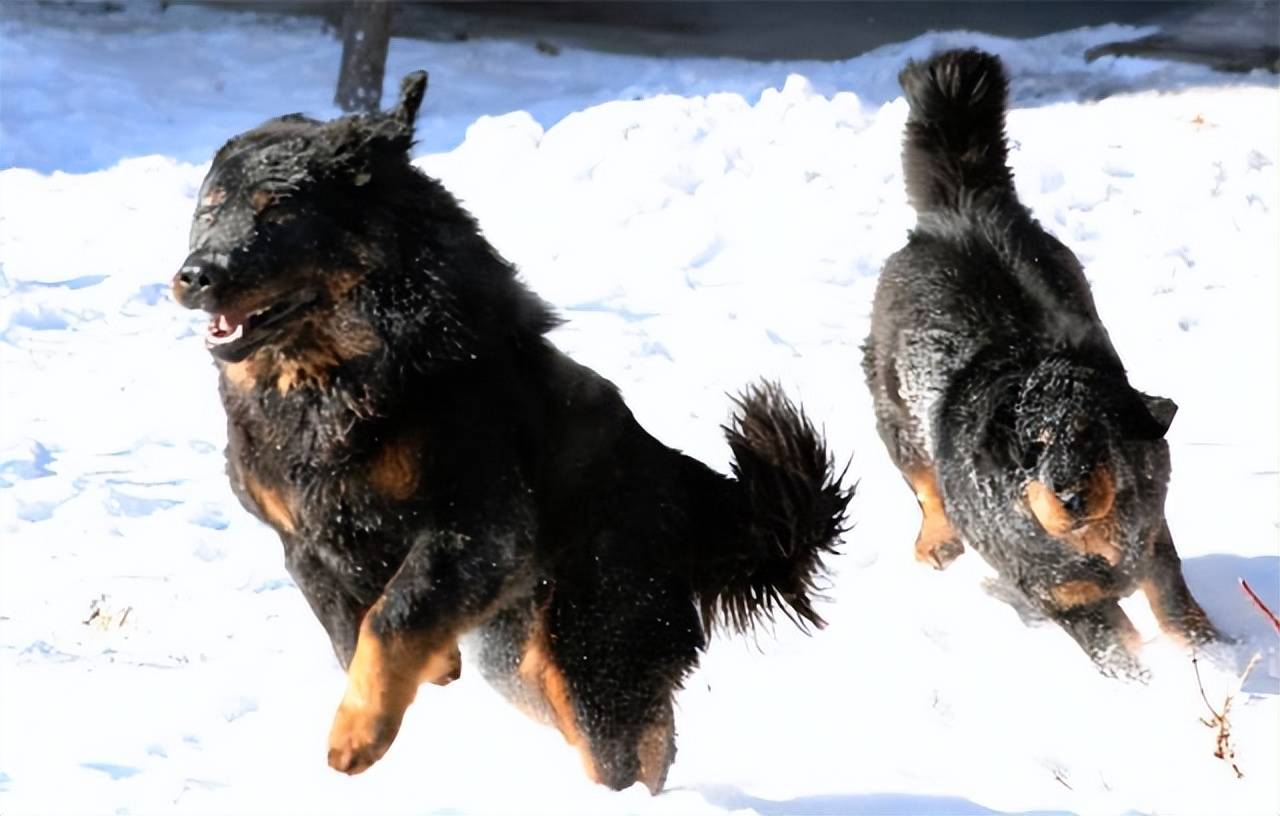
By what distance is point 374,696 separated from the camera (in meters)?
3.38

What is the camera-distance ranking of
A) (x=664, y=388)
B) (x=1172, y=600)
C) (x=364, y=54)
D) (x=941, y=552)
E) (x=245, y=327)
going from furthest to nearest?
(x=364, y=54)
(x=664, y=388)
(x=941, y=552)
(x=1172, y=600)
(x=245, y=327)

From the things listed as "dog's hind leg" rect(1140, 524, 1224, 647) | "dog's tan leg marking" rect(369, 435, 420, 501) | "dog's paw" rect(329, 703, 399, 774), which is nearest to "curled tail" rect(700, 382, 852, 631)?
"dog's tan leg marking" rect(369, 435, 420, 501)

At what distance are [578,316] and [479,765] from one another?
4.35m

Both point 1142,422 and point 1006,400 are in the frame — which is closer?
point 1142,422

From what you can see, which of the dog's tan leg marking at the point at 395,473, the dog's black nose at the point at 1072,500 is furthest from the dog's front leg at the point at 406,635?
the dog's black nose at the point at 1072,500

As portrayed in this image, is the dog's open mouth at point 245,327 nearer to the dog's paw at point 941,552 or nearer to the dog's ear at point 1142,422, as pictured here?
the dog's ear at point 1142,422

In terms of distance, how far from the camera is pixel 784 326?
813 cm

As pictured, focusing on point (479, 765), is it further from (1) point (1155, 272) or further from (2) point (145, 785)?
(1) point (1155, 272)

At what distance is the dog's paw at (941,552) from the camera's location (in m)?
5.73

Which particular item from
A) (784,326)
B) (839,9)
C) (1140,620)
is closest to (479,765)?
(1140,620)

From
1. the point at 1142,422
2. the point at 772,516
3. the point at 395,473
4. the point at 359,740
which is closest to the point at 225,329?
the point at 395,473

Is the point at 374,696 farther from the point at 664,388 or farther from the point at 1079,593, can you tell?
the point at 664,388

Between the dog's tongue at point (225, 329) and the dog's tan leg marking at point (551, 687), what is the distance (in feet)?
3.28

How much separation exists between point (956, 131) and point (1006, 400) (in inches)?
53.3
